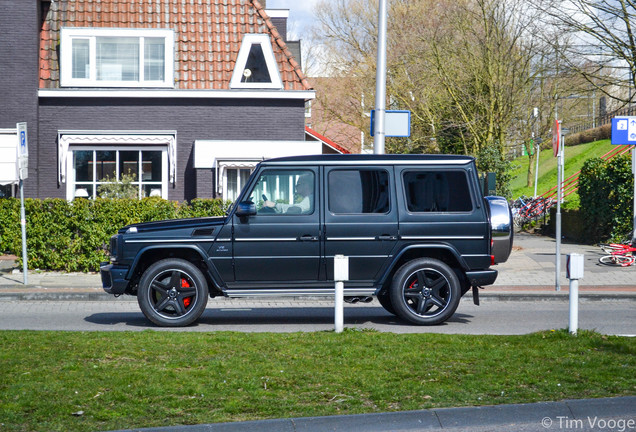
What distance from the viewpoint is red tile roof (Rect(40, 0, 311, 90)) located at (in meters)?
22.1

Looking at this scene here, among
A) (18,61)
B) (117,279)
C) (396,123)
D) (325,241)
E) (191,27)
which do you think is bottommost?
(117,279)

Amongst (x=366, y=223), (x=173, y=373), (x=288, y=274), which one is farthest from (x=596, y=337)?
(x=173, y=373)

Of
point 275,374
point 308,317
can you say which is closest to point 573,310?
point 275,374

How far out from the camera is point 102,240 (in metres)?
16.0

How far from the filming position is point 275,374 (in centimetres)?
664

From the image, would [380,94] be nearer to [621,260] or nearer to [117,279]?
[117,279]

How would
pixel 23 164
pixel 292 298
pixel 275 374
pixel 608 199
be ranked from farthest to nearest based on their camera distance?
pixel 608 199, pixel 23 164, pixel 292 298, pixel 275 374

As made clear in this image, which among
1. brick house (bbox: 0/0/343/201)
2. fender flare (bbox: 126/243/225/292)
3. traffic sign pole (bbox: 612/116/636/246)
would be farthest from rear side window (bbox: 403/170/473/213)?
brick house (bbox: 0/0/343/201)

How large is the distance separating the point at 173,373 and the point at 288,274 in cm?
350

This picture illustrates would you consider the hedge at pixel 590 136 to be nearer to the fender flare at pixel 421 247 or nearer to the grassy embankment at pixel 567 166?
the grassy embankment at pixel 567 166

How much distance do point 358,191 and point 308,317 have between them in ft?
7.50

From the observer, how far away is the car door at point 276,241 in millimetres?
9922

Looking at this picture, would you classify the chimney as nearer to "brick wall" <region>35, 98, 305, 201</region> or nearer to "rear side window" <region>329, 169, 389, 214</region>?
"brick wall" <region>35, 98, 305, 201</region>

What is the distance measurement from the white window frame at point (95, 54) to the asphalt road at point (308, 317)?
9554 mm
